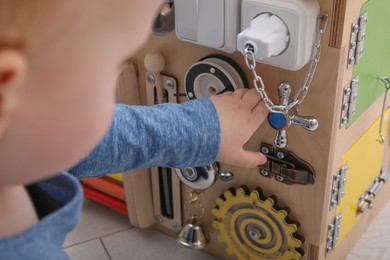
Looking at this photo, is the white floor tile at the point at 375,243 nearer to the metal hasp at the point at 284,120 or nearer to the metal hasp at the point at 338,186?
the metal hasp at the point at 338,186

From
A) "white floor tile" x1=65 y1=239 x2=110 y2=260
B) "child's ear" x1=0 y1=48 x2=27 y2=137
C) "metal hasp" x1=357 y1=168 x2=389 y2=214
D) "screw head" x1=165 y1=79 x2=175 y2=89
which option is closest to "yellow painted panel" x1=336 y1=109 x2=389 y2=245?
"metal hasp" x1=357 y1=168 x2=389 y2=214

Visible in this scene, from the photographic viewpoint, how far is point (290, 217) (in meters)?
0.67

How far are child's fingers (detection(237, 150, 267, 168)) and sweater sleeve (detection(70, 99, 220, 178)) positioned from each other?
0.11 ft

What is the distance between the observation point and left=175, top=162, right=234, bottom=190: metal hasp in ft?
2.27

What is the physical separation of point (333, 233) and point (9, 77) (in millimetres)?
492

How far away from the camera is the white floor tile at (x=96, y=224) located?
820mm

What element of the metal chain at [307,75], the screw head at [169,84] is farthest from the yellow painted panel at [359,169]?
the screw head at [169,84]

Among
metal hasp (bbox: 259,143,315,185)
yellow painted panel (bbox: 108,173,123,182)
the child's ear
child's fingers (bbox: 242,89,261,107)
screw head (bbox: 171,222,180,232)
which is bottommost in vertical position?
screw head (bbox: 171,222,180,232)

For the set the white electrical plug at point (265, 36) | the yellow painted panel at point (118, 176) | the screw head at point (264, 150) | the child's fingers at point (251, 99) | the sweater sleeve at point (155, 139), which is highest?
the white electrical plug at point (265, 36)

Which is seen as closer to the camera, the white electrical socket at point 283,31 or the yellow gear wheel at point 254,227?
the white electrical socket at point 283,31

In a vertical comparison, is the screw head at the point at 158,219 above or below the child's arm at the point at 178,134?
below

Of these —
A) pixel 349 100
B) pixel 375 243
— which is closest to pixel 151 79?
pixel 349 100

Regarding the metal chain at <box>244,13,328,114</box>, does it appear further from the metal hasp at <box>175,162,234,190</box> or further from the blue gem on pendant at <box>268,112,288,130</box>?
the metal hasp at <box>175,162,234,190</box>

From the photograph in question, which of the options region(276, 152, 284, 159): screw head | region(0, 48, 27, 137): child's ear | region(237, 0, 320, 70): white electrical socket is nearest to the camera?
region(0, 48, 27, 137): child's ear
